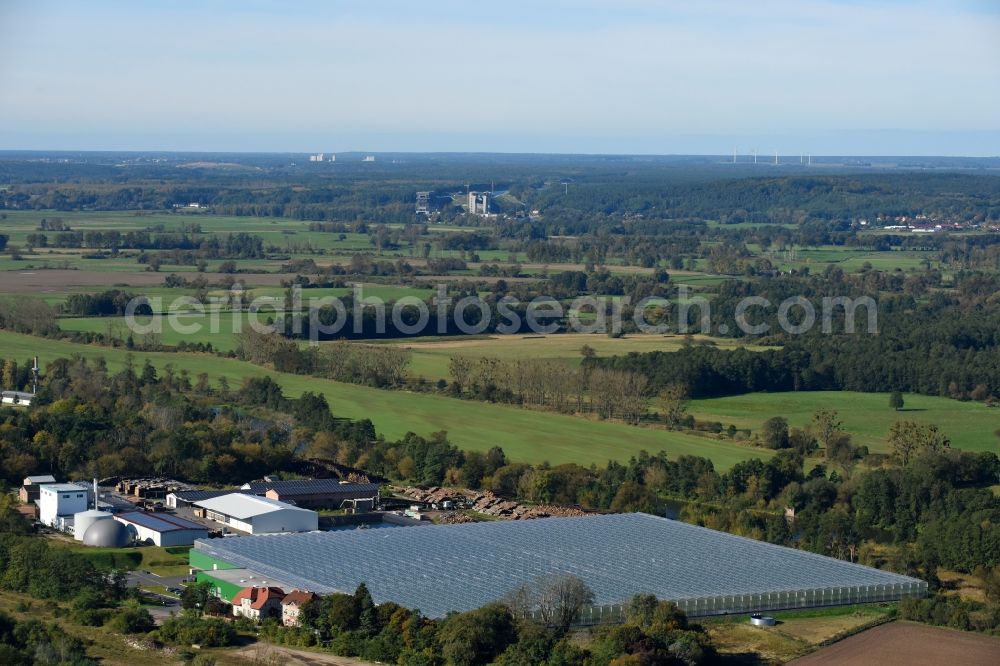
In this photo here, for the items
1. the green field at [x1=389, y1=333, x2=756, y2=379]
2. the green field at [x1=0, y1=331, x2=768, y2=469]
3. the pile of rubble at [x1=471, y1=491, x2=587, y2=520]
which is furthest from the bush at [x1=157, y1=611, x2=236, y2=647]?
the green field at [x1=389, y1=333, x2=756, y2=379]

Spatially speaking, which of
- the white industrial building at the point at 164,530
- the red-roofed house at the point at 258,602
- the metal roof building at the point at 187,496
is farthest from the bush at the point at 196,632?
the metal roof building at the point at 187,496

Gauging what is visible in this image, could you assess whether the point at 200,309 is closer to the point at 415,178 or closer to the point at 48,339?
the point at 48,339

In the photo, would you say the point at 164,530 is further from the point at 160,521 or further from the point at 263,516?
the point at 263,516

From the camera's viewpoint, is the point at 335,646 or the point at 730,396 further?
the point at 730,396

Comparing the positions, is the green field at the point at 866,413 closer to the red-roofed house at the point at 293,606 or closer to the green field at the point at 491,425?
the green field at the point at 491,425

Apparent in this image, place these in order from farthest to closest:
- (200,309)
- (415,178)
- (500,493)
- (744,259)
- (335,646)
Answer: (415,178), (744,259), (200,309), (500,493), (335,646)

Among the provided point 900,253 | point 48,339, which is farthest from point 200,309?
point 900,253
